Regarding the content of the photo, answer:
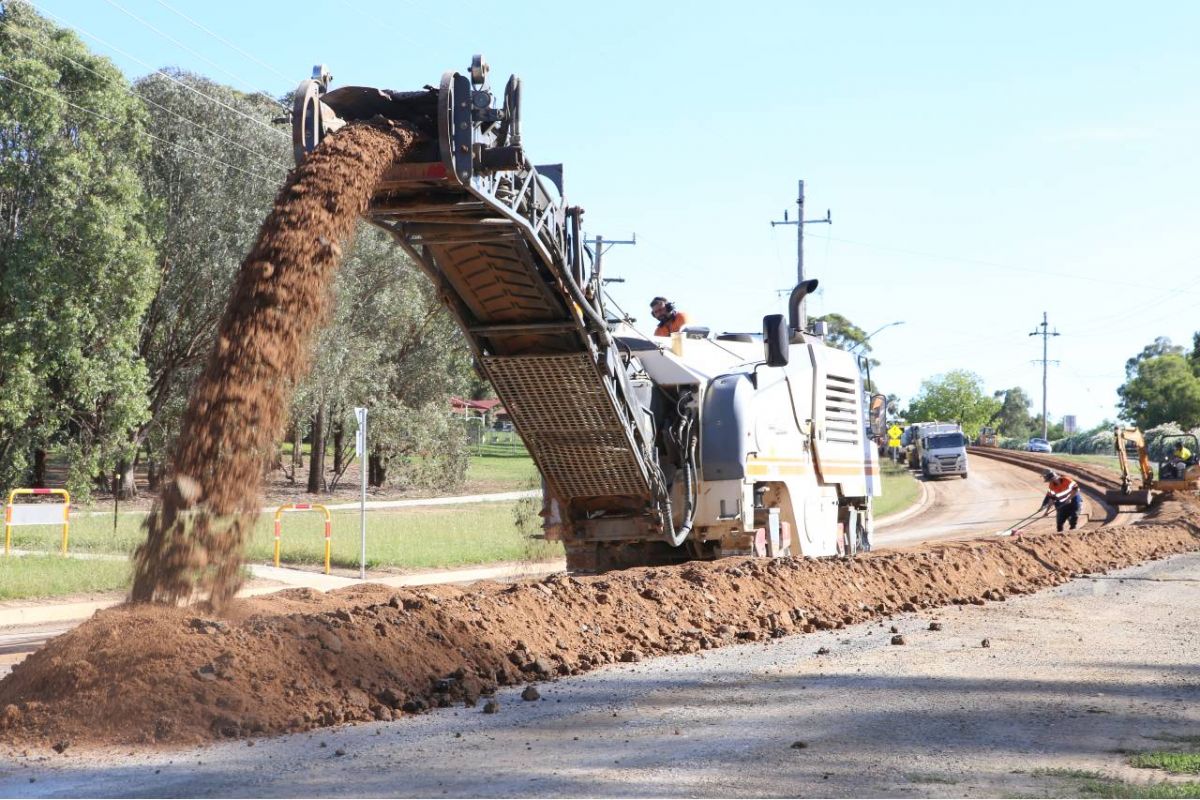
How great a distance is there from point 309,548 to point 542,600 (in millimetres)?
14573

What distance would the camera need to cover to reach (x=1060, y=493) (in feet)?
93.2

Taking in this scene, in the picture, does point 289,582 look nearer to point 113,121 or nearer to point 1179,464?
point 113,121

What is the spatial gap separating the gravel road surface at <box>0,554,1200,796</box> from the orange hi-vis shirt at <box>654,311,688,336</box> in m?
4.30

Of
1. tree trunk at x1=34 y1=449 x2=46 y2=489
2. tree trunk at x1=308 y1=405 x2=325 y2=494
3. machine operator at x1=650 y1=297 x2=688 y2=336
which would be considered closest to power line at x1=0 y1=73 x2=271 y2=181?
tree trunk at x1=308 y1=405 x2=325 y2=494

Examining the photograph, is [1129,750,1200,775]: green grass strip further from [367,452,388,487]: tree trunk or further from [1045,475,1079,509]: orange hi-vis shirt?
[367,452,388,487]: tree trunk

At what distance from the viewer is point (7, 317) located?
31.4 m

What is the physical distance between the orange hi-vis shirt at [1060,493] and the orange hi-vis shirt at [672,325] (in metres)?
16.6

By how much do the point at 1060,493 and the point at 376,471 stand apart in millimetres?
27280

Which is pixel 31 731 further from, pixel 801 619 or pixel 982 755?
pixel 801 619

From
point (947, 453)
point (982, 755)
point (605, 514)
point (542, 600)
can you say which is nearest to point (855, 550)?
point (605, 514)

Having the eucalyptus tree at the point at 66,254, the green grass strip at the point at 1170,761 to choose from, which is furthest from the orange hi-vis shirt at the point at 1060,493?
the green grass strip at the point at 1170,761

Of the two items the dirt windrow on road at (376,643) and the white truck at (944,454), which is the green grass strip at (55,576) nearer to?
the dirt windrow on road at (376,643)

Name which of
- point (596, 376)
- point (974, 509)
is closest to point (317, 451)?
point (974, 509)

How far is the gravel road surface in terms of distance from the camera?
19.8ft
